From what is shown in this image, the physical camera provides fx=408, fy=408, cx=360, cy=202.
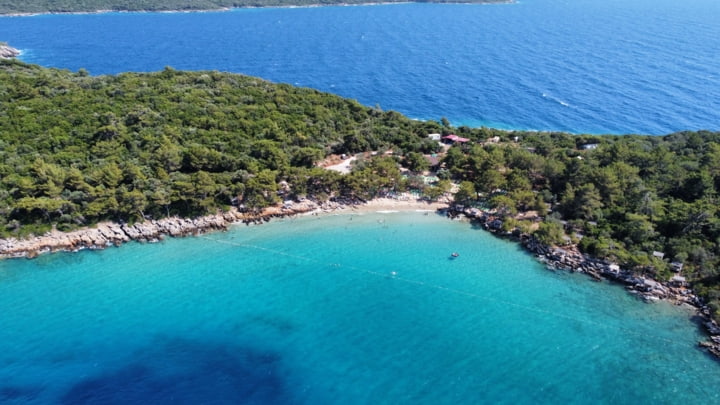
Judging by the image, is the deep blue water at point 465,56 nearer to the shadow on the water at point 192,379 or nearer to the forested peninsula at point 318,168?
the forested peninsula at point 318,168

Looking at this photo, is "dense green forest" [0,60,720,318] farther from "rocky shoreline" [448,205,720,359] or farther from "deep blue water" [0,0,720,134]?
"deep blue water" [0,0,720,134]

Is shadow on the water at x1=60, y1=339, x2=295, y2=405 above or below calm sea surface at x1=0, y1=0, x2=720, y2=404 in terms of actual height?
below

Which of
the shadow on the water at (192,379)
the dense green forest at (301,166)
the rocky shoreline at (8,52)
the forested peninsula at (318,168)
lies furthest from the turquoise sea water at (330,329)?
the rocky shoreline at (8,52)

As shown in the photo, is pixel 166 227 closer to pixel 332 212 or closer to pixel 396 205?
pixel 332 212

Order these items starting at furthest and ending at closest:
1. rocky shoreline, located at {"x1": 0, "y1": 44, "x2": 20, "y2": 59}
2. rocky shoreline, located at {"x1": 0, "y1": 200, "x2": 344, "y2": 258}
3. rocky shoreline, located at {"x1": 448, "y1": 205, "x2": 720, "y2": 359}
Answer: rocky shoreline, located at {"x1": 0, "y1": 44, "x2": 20, "y2": 59}
rocky shoreline, located at {"x1": 0, "y1": 200, "x2": 344, "y2": 258}
rocky shoreline, located at {"x1": 448, "y1": 205, "x2": 720, "y2": 359}

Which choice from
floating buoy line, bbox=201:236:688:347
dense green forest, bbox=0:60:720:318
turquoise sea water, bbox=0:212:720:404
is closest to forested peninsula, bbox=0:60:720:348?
dense green forest, bbox=0:60:720:318

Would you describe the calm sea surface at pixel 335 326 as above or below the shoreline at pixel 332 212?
below

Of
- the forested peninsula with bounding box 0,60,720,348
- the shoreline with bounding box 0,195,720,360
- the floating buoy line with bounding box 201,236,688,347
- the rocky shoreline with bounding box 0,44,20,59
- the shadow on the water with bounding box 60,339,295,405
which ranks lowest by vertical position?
the shadow on the water with bounding box 60,339,295,405
